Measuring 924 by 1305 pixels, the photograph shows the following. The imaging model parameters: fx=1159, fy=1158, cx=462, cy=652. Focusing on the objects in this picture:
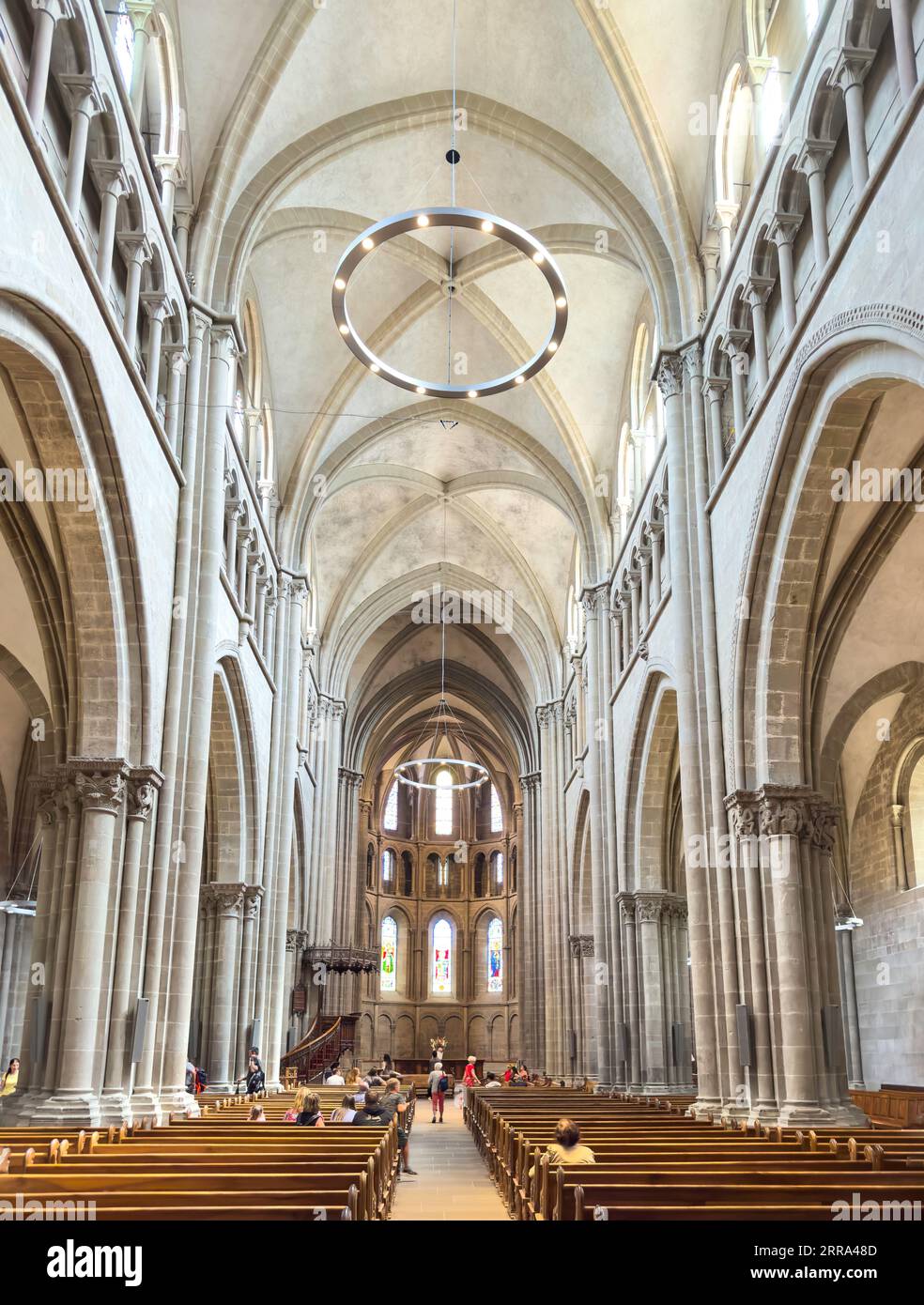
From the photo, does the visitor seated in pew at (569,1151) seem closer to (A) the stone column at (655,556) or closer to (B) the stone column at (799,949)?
(B) the stone column at (799,949)

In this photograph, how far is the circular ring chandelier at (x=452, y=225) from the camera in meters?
14.6

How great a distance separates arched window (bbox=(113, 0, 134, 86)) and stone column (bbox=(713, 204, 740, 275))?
29.4 feet

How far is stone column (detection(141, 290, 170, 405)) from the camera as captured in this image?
16203 millimetres

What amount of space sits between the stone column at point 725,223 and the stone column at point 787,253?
2.86 metres

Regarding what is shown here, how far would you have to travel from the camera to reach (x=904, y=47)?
10.8 m

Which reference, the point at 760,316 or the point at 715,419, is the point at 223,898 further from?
the point at 760,316

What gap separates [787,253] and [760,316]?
135 centimetres

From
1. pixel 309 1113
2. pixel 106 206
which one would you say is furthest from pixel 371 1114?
pixel 106 206

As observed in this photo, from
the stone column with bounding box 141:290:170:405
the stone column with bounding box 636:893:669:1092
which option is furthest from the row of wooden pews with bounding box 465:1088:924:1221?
the stone column with bounding box 141:290:170:405

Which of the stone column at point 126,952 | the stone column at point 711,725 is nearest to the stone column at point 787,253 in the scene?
the stone column at point 711,725

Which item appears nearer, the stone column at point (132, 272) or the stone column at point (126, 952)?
the stone column at point (126, 952)

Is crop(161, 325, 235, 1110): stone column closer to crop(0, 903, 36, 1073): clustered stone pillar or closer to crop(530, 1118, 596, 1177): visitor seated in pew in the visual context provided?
crop(0, 903, 36, 1073): clustered stone pillar
